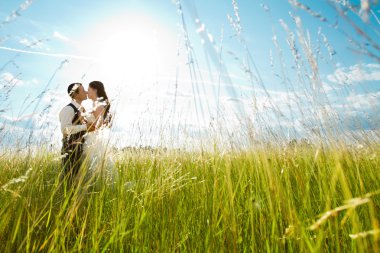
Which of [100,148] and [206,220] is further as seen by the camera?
[100,148]

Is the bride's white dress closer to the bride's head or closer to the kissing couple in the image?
the kissing couple

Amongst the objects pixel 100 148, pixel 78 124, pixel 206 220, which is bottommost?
pixel 206 220

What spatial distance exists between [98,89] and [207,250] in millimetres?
4636

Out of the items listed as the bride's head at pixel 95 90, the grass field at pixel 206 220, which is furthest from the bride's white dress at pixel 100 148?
the bride's head at pixel 95 90

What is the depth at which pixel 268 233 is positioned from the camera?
1454mm

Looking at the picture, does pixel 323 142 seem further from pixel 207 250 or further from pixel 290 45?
pixel 207 250

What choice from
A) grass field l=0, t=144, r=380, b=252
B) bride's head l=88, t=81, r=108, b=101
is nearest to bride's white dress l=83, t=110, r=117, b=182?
grass field l=0, t=144, r=380, b=252

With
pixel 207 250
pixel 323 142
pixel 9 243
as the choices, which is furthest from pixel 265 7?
pixel 9 243

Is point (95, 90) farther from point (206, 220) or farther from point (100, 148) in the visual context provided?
point (206, 220)

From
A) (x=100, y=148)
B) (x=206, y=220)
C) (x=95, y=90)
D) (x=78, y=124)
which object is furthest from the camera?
(x=95, y=90)

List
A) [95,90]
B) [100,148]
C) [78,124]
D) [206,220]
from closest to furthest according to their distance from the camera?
[206,220] → [100,148] → [78,124] → [95,90]

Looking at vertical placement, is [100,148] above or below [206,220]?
above

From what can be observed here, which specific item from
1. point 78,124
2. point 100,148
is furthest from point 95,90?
point 100,148

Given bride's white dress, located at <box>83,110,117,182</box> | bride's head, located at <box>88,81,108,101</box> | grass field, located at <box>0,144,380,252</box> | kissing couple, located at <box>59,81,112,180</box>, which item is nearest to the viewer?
grass field, located at <box>0,144,380,252</box>
